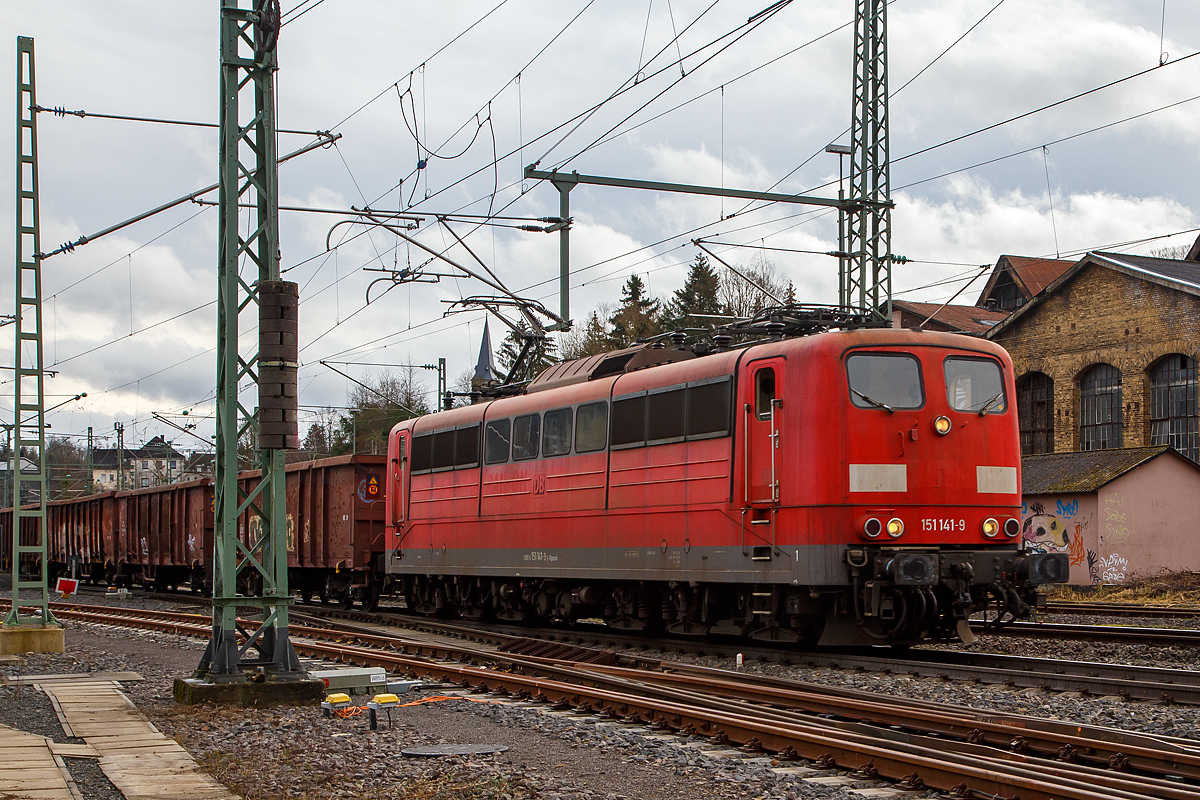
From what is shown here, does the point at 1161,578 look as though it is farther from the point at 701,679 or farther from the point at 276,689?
the point at 276,689

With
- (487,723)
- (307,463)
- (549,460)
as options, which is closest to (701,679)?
(487,723)

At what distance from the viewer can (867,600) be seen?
40.2 ft

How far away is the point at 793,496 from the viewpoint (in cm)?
1274

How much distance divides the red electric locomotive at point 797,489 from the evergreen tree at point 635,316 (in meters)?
51.1

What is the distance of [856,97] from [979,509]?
10.1 meters

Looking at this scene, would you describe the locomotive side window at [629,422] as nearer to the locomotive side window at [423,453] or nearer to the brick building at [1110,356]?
the locomotive side window at [423,453]

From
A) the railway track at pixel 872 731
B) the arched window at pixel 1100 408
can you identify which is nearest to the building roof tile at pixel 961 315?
the arched window at pixel 1100 408

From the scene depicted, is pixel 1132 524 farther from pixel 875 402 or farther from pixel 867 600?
pixel 867 600

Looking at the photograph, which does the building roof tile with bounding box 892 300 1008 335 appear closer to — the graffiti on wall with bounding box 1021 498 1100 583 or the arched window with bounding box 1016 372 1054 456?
the arched window with bounding box 1016 372 1054 456

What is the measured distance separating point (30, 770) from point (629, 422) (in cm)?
919

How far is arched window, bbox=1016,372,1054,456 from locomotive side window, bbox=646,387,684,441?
2448 centimetres

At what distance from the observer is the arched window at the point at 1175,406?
3225cm

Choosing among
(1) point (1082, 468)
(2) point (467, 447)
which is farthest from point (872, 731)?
(1) point (1082, 468)

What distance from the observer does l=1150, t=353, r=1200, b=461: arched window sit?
3225 cm
